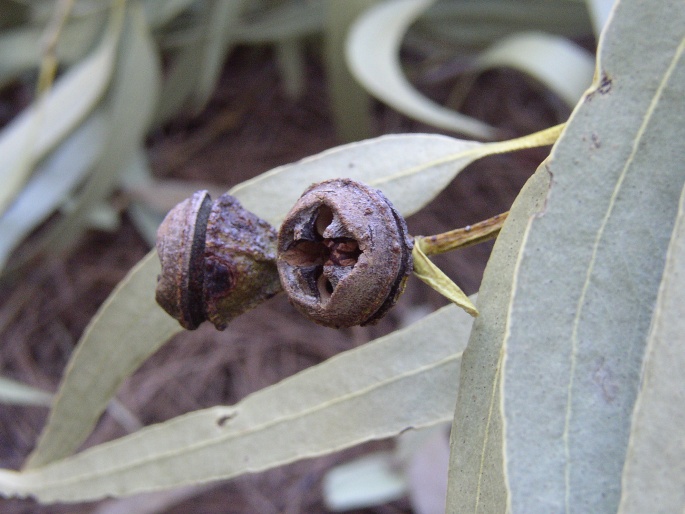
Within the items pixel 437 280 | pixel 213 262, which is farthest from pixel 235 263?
pixel 437 280

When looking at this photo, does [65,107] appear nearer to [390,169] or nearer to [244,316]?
[244,316]

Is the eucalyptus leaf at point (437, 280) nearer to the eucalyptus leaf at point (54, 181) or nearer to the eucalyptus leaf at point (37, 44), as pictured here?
the eucalyptus leaf at point (54, 181)

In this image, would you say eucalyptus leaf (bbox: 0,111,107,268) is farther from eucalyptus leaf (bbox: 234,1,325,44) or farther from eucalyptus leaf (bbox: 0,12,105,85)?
eucalyptus leaf (bbox: 234,1,325,44)

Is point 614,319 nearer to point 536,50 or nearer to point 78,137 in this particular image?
point 536,50

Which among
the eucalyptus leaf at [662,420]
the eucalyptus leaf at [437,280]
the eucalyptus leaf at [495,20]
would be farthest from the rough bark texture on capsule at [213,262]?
the eucalyptus leaf at [495,20]

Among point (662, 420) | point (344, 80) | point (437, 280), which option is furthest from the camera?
point (344, 80)

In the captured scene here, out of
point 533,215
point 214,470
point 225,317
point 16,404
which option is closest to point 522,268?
point 533,215
